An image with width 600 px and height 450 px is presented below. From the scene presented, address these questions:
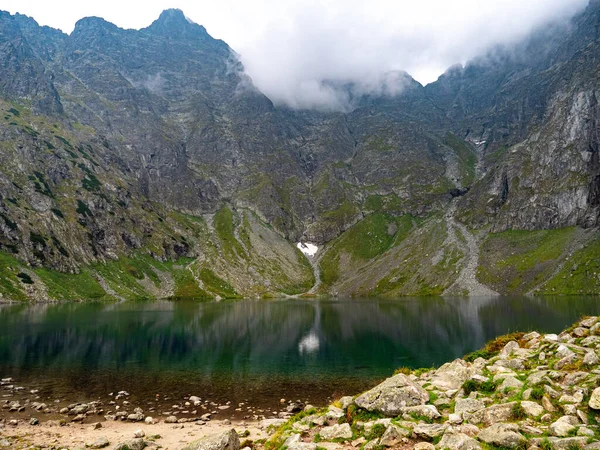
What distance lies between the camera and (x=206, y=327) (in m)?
88.6

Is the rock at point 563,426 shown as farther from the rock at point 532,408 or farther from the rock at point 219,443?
the rock at point 219,443

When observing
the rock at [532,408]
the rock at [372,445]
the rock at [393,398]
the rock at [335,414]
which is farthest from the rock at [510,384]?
the rock at [335,414]

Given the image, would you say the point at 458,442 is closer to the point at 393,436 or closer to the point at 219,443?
the point at 393,436

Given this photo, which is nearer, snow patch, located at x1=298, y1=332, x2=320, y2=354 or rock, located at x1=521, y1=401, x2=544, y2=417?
rock, located at x1=521, y1=401, x2=544, y2=417

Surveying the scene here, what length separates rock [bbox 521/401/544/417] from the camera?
15.3 m

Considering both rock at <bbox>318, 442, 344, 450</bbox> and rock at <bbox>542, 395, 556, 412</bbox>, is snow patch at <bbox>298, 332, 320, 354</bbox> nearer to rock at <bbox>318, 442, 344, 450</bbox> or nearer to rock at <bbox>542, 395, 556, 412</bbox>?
rock at <bbox>318, 442, 344, 450</bbox>

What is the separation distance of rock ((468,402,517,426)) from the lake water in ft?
71.8

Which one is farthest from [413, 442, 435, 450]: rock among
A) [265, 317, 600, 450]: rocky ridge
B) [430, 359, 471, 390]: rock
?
[430, 359, 471, 390]: rock

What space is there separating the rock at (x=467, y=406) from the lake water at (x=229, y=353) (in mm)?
20231

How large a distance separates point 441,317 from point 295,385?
68213 millimetres

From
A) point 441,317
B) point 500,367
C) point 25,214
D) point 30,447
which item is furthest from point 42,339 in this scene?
point 25,214

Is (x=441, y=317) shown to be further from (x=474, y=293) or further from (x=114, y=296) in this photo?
(x=114, y=296)

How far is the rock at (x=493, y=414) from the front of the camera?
1552 centimetres

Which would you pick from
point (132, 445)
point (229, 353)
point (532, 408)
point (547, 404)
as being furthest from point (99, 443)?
point (229, 353)
